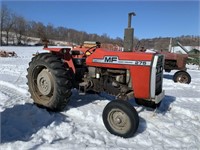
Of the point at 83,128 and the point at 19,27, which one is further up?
the point at 19,27

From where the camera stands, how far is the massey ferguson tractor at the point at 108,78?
16.0 ft

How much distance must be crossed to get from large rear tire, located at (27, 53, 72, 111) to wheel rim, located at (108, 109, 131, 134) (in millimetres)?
1209

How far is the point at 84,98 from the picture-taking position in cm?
696

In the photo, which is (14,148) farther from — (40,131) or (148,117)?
(148,117)

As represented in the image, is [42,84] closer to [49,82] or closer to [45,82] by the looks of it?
[45,82]

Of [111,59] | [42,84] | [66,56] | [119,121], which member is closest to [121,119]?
[119,121]

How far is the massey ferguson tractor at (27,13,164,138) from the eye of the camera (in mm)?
4863

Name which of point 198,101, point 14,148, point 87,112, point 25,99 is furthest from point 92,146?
point 198,101

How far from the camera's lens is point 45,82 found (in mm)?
6074

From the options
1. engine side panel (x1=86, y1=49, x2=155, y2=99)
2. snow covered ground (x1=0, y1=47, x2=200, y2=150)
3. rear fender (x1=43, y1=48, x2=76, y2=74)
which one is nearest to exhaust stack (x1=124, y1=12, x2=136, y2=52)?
engine side panel (x1=86, y1=49, x2=155, y2=99)

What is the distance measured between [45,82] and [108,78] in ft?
4.91

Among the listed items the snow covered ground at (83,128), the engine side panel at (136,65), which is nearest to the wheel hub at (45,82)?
the snow covered ground at (83,128)

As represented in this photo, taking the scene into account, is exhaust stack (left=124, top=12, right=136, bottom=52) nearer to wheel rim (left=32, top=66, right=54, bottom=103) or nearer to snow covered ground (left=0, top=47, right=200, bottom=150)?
snow covered ground (left=0, top=47, right=200, bottom=150)

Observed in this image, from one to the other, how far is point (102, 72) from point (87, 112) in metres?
0.95
